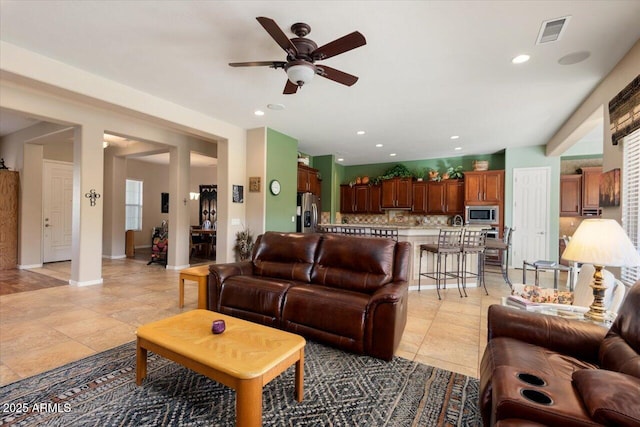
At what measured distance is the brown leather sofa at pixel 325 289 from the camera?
2.45 metres

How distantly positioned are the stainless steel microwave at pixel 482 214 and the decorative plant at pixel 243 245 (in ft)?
17.2

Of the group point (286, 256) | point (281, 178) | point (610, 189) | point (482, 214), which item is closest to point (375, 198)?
point (482, 214)

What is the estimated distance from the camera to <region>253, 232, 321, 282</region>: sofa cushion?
3361 mm

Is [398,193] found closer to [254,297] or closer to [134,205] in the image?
[254,297]

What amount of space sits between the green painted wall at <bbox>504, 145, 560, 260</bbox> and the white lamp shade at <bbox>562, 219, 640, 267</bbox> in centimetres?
557

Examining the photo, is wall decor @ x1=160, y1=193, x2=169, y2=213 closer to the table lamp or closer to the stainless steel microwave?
the stainless steel microwave

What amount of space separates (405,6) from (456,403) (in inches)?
112

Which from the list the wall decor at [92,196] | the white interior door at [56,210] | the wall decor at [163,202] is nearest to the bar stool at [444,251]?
the wall decor at [92,196]

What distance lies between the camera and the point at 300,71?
2.57 meters

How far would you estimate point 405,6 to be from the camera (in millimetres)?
2268

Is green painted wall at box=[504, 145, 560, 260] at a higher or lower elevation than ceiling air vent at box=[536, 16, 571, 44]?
lower

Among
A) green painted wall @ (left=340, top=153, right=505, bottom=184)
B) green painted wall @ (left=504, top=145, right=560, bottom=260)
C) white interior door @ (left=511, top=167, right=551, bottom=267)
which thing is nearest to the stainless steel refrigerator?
green painted wall @ (left=340, top=153, right=505, bottom=184)

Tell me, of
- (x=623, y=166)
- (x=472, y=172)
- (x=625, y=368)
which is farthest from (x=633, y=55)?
(x=472, y=172)

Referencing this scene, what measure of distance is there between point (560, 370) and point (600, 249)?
837mm
